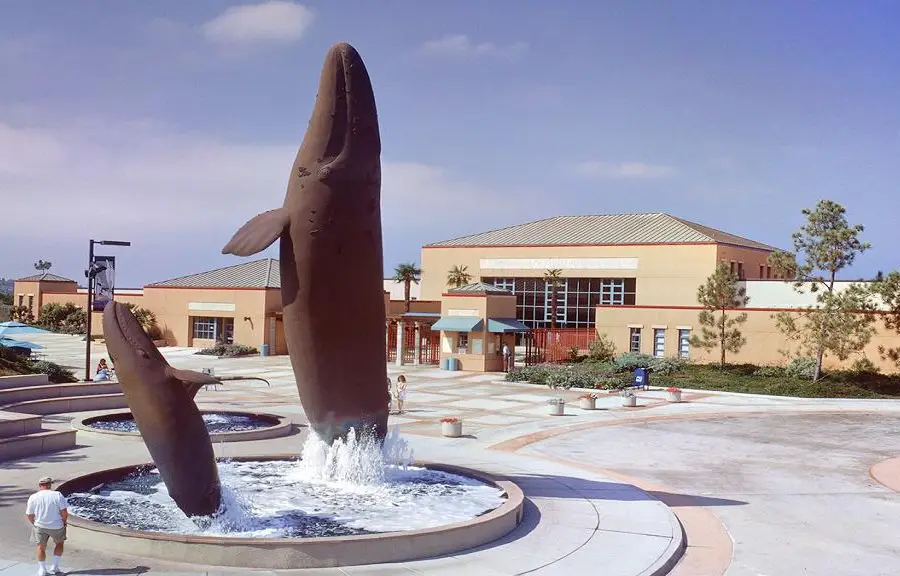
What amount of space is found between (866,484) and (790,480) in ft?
4.69

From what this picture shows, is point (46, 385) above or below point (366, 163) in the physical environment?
below

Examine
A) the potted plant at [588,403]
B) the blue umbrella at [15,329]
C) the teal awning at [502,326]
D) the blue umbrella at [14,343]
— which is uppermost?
the teal awning at [502,326]

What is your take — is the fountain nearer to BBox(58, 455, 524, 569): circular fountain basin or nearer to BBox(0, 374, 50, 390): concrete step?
BBox(58, 455, 524, 569): circular fountain basin

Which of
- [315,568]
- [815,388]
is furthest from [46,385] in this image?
[815,388]

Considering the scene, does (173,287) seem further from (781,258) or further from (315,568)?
(315,568)

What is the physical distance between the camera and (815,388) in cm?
3278

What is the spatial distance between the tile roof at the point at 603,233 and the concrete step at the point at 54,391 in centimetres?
3379

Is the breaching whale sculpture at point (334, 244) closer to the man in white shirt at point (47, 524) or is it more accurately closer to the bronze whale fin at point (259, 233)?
the bronze whale fin at point (259, 233)

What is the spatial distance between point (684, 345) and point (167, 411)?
34574 millimetres

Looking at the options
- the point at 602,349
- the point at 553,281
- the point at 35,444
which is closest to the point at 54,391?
the point at 35,444

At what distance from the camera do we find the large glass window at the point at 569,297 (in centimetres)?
5131

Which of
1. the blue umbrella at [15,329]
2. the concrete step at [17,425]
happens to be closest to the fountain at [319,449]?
the concrete step at [17,425]

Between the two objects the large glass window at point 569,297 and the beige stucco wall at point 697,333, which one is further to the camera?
the large glass window at point 569,297

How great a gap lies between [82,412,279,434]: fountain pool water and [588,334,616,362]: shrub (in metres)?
23.5
